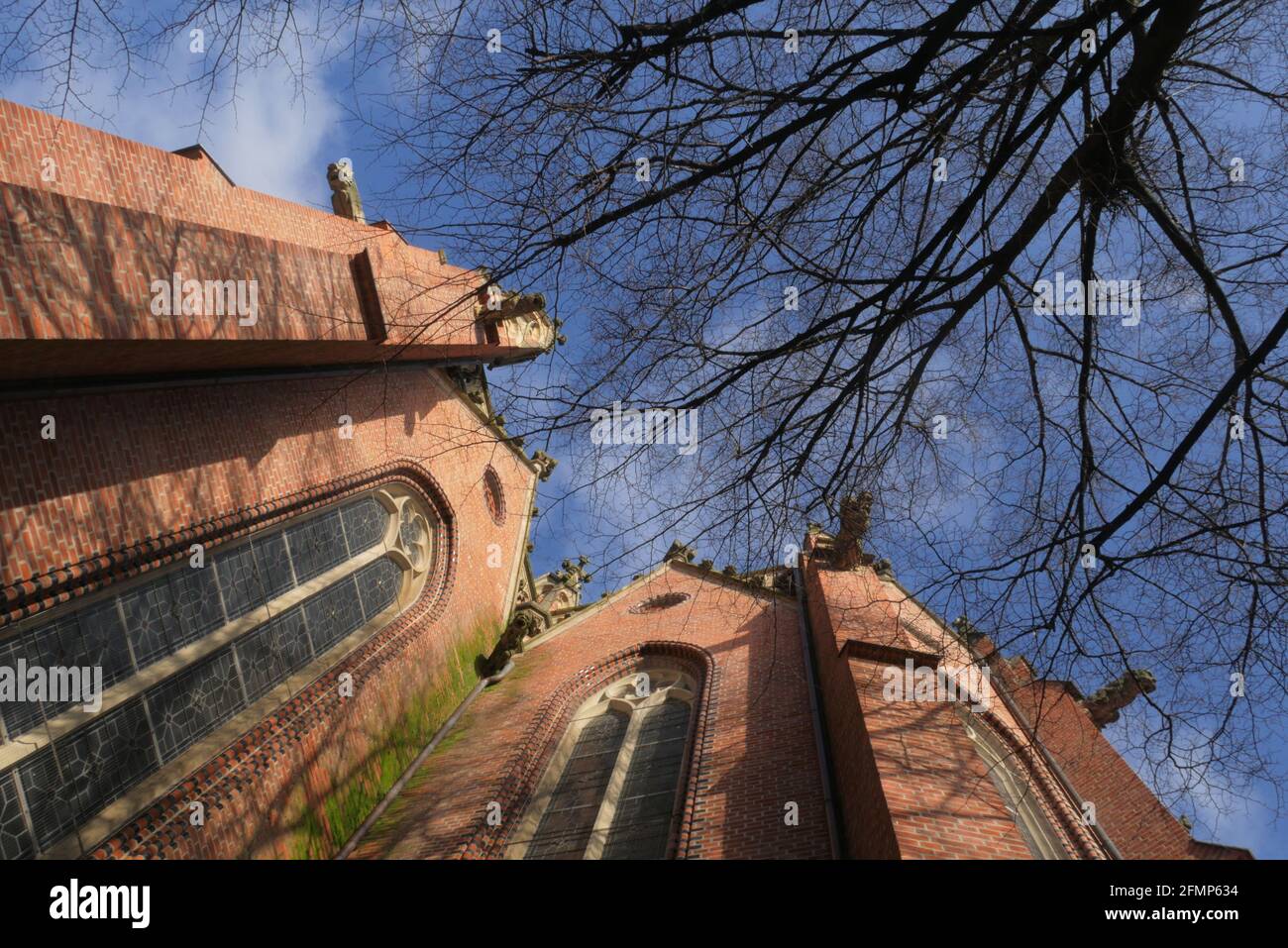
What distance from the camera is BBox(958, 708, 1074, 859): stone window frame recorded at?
23.8 ft

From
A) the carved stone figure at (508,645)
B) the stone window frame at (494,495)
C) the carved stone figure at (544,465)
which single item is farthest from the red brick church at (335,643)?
the carved stone figure at (544,465)

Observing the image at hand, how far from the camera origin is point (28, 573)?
5016mm

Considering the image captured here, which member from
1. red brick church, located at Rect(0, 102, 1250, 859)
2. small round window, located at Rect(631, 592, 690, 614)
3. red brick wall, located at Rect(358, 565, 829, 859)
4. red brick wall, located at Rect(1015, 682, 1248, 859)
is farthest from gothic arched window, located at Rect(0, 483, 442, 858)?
red brick wall, located at Rect(1015, 682, 1248, 859)

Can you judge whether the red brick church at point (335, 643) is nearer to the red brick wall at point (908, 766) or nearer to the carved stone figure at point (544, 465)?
the red brick wall at point (908, 766)

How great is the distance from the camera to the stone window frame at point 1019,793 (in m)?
7.27

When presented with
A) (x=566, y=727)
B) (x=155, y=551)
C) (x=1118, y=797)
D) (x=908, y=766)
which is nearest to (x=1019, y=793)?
(x=1118, y=797)

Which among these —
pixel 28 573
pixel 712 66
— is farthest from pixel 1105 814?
pixel 28 573

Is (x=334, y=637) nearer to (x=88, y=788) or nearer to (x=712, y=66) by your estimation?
(x=88, y=788)

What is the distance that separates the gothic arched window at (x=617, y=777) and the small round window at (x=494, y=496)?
4.85m

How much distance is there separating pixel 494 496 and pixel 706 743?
26.2ft

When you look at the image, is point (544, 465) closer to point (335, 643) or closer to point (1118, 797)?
point (335, 643)

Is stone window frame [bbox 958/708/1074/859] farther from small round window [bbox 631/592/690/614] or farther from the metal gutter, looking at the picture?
small round window [bbox 631/592/690/614]

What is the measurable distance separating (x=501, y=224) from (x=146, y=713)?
5.29 metres

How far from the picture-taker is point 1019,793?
304 inches
